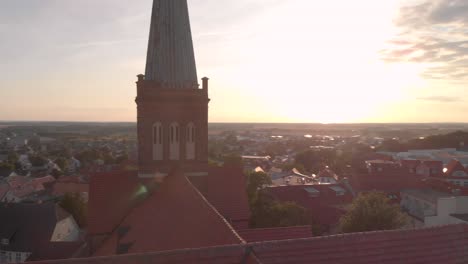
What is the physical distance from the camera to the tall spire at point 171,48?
70.8 feet

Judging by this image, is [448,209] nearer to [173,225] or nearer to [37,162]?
[173,225]

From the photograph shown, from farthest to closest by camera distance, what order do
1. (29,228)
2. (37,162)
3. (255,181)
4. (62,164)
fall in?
1. (37,162)
2. (62,164)
3. (255,181)
4. (29,228)

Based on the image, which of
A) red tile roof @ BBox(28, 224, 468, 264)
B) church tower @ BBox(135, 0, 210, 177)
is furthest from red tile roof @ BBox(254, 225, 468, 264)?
church tower @ BBox(135, 0, 210, 177)

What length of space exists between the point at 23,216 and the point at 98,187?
1100 inches

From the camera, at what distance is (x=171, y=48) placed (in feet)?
71.0

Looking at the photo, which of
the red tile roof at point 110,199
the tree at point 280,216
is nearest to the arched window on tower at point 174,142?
the red tile roof at point 110,199

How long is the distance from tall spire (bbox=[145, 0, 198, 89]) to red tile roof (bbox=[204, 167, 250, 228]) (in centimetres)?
522

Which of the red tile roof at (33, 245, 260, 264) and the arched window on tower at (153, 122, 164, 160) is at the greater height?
the arched window on tower at (153, 122, 164, 160)

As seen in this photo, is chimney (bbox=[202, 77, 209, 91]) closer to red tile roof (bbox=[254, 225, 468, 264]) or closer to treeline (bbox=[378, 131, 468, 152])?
red tile roof (bbox=[254, 225, 468, 264])

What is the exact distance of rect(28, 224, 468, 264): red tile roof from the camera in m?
9.07

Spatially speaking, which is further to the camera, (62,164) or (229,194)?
(62,164)

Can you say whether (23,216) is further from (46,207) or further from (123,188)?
(123,188)

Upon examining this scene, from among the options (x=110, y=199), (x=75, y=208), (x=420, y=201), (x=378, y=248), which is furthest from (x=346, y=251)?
(x=75, y=208)

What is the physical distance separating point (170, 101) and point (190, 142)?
2.51 meters
